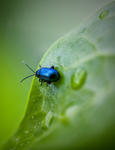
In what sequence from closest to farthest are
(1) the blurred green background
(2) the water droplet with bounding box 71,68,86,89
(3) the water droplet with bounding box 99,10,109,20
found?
(2) the water droplet with bounding box 71,68,86,89
(3) the water droplet with bounding box 99,10,109,20
(1) the blurred green background

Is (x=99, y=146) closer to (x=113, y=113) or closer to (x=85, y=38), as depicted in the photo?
(x=113, y=113)

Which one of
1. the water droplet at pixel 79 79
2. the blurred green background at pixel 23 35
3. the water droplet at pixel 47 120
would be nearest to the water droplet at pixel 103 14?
the water droplet at pixel 79 79

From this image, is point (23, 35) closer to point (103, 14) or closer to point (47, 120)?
point (103, 14)

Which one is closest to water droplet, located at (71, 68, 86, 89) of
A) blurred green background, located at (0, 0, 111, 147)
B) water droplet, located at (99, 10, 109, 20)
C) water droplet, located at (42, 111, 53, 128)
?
water droplet, located at (42, 111, 53, 128)

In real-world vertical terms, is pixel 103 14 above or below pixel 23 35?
below

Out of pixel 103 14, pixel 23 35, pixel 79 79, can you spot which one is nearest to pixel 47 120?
pixel 79 79

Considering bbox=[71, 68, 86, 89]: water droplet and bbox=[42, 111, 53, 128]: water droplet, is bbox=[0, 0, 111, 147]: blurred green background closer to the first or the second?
bbox=[42, 111, 53, 128]: water droplet

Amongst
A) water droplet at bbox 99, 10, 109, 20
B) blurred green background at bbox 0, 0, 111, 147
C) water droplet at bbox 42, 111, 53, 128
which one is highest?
blurred green background at bbox 0, 0, 111, 147

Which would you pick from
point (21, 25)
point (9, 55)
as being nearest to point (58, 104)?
point (9, 55)
